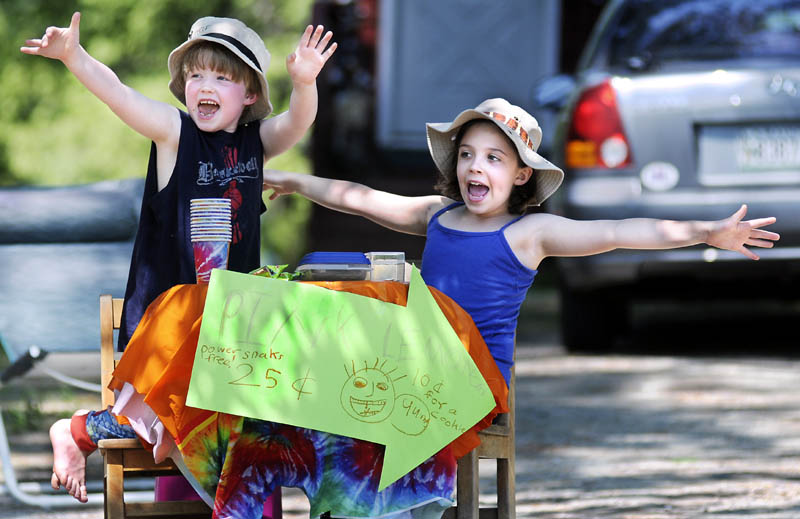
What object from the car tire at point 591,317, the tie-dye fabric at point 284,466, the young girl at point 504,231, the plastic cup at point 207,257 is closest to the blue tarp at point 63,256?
the plastic cup at point 207,257

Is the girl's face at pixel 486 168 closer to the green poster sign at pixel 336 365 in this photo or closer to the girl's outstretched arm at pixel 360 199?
the girl's outstretched arm at pixel 360 199

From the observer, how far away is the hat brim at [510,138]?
11.3ft

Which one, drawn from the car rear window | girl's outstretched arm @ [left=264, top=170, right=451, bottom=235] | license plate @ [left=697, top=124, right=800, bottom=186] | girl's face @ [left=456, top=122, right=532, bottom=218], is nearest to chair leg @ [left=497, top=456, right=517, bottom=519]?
girl's face @ [left=456, top=122, right=532, bottom=218]

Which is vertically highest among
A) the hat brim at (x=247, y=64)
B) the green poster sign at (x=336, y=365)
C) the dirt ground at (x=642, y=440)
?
the hat brim at (x=247, y=64)

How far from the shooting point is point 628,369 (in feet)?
22.1

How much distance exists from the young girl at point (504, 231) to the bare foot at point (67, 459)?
0.98 meters

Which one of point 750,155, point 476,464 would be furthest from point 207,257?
point 750,155

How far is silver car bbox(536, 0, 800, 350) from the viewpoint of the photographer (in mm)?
6320

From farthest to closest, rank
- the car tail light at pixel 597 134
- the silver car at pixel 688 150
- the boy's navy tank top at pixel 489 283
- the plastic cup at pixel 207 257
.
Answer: the car tail light at pixel 597 134 → the silver car at pixel 688 150 → the boy's navy tank top at pixel 489 283 → the plastic cup at pixel 207 257

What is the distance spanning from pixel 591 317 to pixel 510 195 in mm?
3659

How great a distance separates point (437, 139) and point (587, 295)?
Answer: 11.3 ft

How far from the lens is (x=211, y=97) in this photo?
3.48 metres

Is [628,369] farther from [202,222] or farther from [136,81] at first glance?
[136,81]

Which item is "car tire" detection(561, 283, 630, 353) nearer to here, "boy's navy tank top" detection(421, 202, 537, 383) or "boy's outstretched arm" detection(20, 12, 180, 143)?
"boy's navy tank top" detection(421, 202, 537, 383)
